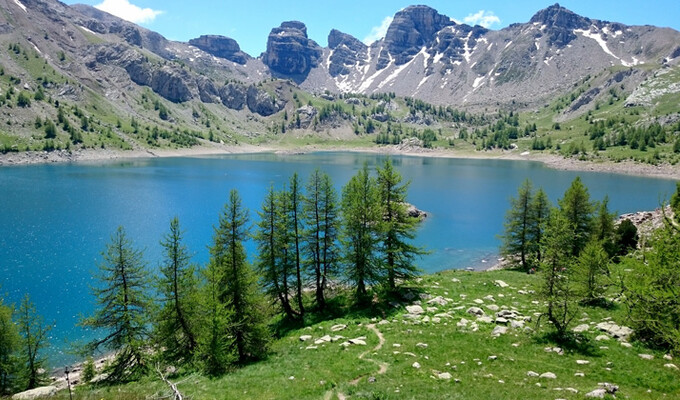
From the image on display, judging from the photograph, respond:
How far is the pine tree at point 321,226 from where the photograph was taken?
3653 centimetres

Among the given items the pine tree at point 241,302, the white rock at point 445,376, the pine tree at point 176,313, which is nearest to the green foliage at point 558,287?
the white rock at point 445,376

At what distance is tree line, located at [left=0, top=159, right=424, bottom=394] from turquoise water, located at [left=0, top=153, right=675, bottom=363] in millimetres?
10726

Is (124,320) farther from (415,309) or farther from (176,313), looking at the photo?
(415,309)

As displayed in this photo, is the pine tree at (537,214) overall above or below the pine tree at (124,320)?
above

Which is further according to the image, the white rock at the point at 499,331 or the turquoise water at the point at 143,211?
the turquoise water at the point at 143,211

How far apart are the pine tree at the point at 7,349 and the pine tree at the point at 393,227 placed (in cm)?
2844

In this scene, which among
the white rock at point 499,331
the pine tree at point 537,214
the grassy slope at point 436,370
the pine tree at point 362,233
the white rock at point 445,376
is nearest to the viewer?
the grassy slope at point 436,370

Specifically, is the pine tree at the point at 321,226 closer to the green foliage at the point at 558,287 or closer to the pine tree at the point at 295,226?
the pine tree at the point at 295,226

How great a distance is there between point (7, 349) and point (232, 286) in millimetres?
15696

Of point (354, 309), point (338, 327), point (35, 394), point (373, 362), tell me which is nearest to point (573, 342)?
point (373, 362)

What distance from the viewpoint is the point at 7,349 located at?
2695cm

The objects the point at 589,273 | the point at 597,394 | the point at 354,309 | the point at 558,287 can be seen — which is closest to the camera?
the point at 597,394

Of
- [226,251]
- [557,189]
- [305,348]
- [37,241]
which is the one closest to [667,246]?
[305,348]

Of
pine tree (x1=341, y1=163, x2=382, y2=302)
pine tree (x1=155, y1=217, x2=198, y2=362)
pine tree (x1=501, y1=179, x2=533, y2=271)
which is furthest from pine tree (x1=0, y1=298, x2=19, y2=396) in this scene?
pine tree (x1=501, y1=179, x2=533, y2=271)
